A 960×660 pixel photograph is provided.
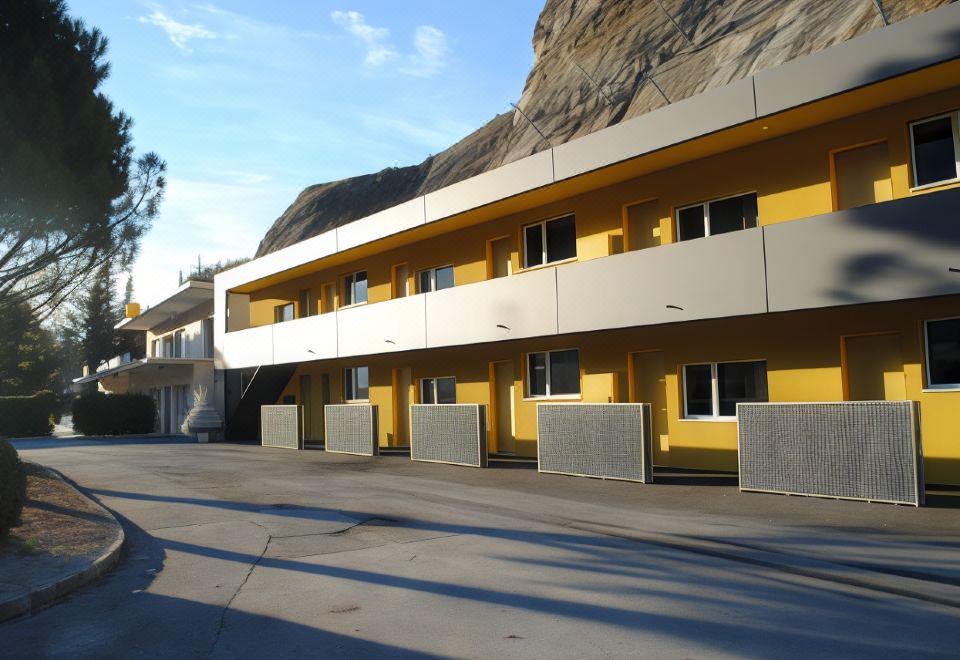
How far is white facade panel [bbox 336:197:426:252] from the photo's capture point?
2159cm

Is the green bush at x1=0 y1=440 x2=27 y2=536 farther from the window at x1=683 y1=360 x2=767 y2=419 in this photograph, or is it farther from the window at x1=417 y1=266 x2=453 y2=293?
the window at x1=417 y1=266 x2=453 y2=293

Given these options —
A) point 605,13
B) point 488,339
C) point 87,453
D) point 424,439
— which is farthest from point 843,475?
point 605,13

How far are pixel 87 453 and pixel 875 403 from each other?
2125 centimetres

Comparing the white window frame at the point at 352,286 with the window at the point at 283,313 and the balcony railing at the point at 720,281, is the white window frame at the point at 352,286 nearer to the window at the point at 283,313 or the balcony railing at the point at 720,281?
the window at the point at 283,313

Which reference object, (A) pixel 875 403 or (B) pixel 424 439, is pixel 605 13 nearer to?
(B) pixel 424 439

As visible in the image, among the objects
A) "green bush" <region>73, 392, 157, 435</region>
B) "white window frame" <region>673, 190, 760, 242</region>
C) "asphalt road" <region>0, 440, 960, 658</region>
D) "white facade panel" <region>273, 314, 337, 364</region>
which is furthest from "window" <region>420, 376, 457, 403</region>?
"green bush" <region>73, 392, 157, 435</region>

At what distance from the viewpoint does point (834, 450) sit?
39.5 ft

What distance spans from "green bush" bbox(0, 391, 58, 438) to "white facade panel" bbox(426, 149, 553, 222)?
91.0ft

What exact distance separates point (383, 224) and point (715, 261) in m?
11.2

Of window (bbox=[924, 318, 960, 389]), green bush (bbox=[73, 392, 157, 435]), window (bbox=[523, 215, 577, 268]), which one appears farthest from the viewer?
green bush (bbox=[73, 392, 157, 435])

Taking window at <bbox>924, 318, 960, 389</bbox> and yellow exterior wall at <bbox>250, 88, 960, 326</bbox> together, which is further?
yellow exterior wall at <bbox>250, 88, 960, 326</bbox>

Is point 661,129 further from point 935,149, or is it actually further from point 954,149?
point 954,149

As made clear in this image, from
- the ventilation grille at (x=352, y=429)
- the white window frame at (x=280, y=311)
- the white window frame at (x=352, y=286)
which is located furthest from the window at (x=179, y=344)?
the ventilation grille at (x=352, y=429)

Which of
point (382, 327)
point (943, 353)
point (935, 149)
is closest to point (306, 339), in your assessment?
point (382, 327)
